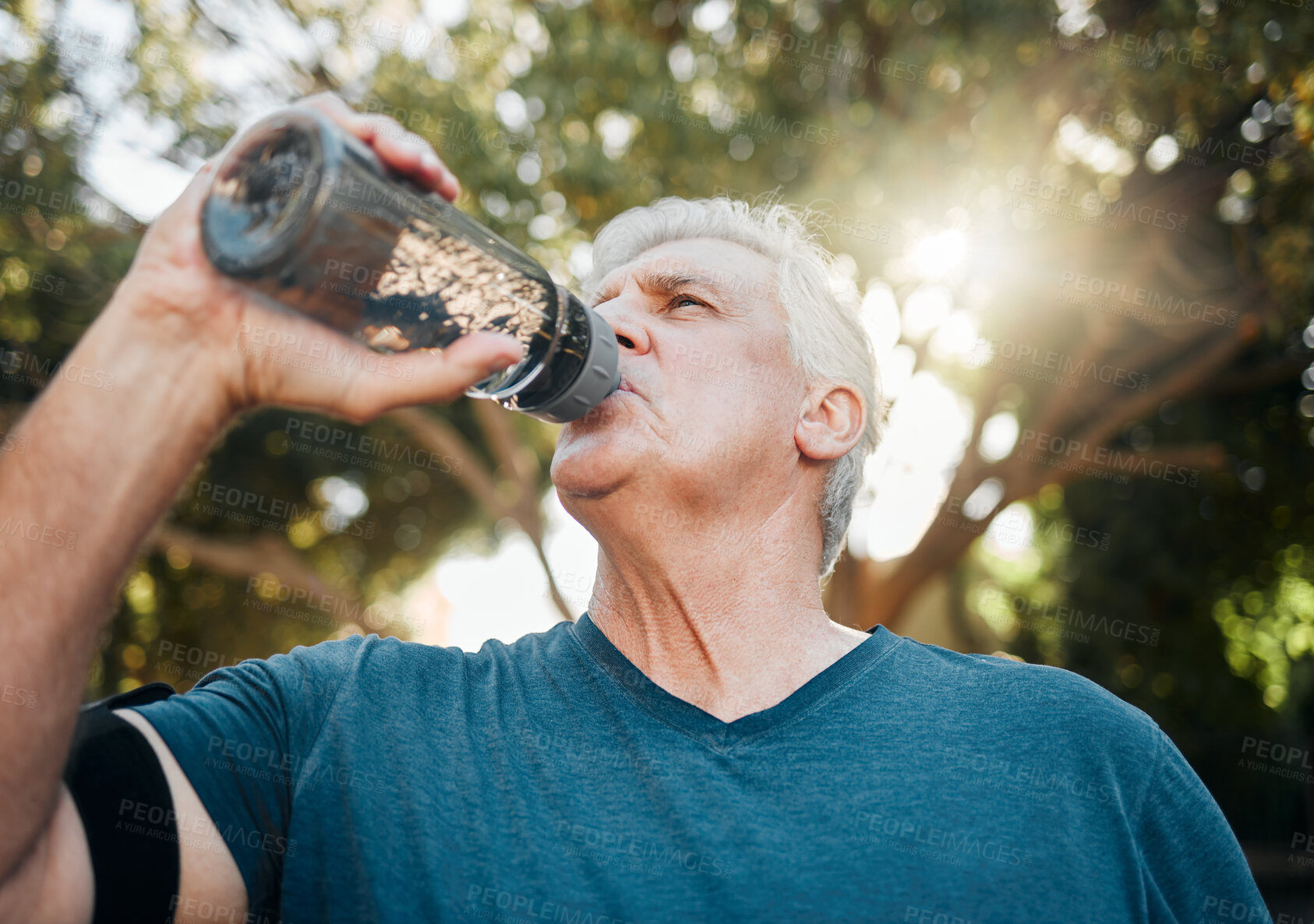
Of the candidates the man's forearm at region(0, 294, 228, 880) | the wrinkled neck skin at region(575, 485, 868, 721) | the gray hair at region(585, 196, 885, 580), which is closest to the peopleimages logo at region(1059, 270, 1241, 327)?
the gray hair at region(585, 196, 885, 580)

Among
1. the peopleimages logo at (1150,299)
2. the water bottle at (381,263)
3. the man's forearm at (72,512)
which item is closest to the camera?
the man's forearm at (72,512)

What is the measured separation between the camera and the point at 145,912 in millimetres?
1152

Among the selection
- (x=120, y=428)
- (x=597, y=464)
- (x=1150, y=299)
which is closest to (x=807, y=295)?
(x=597, y=464)

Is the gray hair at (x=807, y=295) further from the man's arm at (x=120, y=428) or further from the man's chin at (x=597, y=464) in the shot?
the man's arm at (x=120, y=428)

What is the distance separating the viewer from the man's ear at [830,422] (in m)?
2.05

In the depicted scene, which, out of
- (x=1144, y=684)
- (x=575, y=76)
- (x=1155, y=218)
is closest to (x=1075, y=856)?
(x=575, y=76)

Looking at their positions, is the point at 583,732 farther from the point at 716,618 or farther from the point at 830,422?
the point at 830,422

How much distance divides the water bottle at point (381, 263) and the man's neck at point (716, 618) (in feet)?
1.39

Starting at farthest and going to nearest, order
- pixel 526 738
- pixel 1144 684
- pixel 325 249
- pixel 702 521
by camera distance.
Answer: pixel 1144 684 → pixel 702 521 → pixel 526 738 → pixel 325 249

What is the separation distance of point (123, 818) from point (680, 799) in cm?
82

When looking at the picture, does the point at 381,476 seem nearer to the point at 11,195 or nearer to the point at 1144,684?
the point at 11,195

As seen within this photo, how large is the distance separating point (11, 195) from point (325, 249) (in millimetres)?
6598

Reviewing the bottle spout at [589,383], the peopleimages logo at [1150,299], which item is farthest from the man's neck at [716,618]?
the peopleimages logo at [1150,299]

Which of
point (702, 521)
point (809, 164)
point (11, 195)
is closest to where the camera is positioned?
point (702, 521)
